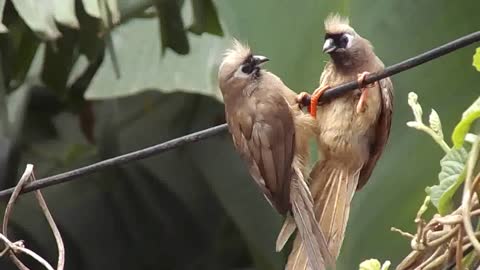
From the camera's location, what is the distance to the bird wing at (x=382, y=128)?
227 cm

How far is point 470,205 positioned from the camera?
1.42 meters

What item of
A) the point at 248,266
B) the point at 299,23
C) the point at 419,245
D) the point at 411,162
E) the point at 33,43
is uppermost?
the point at 419,245

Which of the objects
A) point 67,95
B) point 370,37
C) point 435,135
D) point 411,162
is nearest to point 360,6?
point 370,37

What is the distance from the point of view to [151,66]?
4191 millimetres

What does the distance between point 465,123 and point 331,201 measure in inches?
31.7

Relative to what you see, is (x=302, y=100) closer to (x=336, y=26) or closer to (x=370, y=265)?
(x=336, y=26)

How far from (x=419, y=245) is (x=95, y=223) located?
3.30 meters

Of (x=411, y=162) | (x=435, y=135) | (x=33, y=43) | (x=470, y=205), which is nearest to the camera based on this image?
(x=470, y=205)

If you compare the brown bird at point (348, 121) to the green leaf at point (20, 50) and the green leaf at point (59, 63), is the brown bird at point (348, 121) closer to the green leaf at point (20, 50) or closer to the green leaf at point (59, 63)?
the green leaf at point (20, 50)

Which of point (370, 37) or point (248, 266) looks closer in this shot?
point (370, 37)

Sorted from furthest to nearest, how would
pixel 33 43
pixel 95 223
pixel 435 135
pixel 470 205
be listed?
pixel 95 223 → pixel 33 43 → pixel 435 135 → pixel 470 205

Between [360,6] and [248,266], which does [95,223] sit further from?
[360,6]

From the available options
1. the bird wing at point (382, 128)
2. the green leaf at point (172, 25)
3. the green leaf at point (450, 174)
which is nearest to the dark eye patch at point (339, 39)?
the bird wing at point (382, 128)

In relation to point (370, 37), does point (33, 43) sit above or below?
below
